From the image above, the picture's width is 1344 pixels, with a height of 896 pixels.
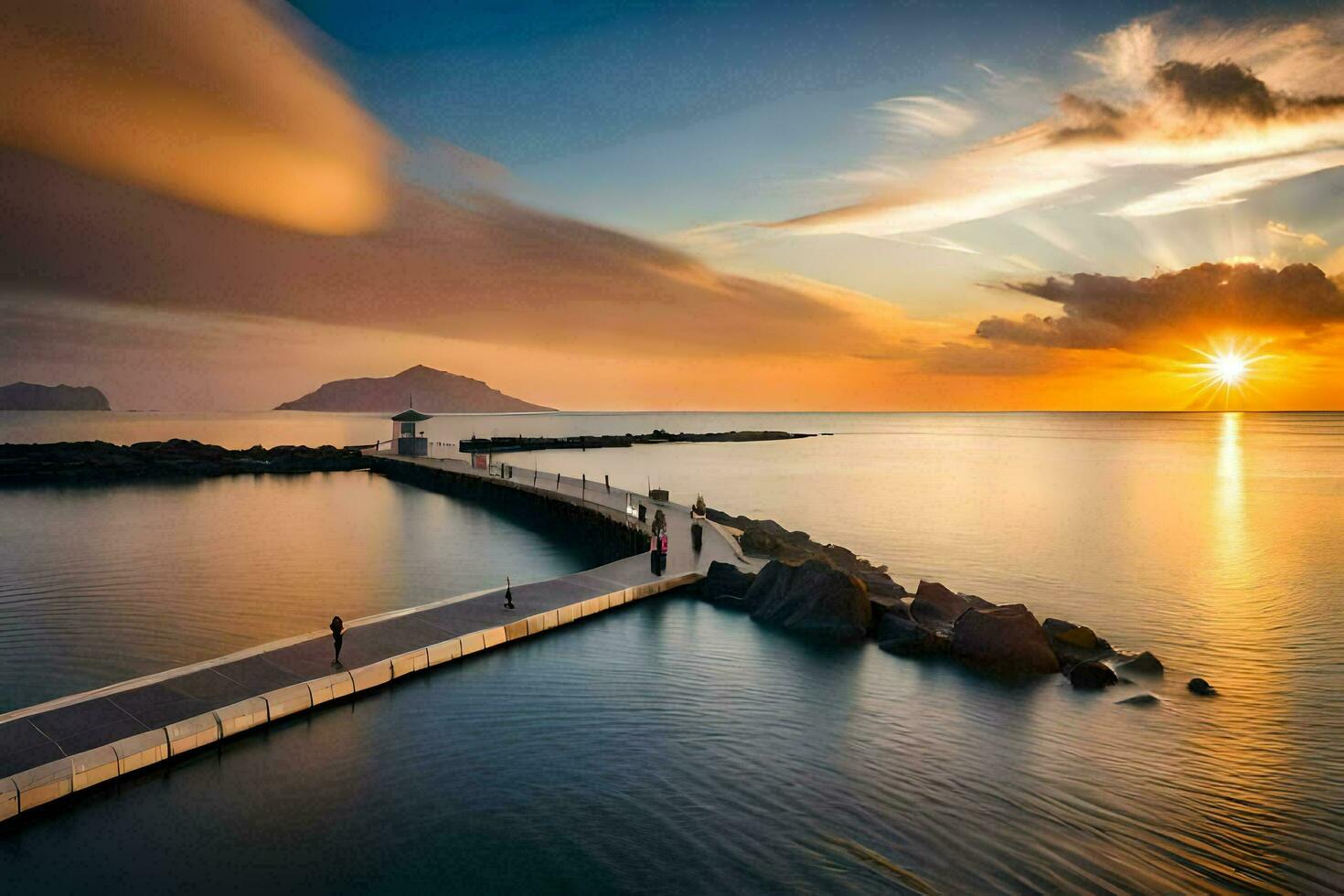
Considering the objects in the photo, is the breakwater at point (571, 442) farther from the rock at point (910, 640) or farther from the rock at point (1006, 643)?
the rock at point (1006, 643)

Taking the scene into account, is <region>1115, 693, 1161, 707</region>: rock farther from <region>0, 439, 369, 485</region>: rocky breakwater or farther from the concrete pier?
<region>0, 439, 369, 485</region>: rocky breakwater

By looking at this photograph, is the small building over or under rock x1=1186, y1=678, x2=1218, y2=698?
over

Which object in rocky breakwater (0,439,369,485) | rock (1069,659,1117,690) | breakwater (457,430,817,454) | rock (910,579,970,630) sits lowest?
rock (1069,659,1117,690)

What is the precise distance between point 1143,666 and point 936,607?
4092 mm

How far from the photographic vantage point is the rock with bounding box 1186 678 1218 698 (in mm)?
13586

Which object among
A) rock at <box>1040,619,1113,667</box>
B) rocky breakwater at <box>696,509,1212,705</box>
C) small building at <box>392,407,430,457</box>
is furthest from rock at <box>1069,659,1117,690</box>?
small building at <box>392,407,430,457</box>

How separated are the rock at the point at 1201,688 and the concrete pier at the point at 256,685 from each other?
10.9 meters

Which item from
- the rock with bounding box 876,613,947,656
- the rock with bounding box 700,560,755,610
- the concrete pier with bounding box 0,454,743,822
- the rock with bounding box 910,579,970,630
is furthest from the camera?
the rock with bounding box 700,560,755,610

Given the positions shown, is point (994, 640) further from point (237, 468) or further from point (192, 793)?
point (237, 468)

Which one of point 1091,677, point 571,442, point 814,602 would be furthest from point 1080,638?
point 571,442

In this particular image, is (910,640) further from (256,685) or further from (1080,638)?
(256,685)

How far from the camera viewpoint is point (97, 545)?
28.6 meters

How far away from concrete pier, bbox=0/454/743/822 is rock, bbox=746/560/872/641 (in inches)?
101

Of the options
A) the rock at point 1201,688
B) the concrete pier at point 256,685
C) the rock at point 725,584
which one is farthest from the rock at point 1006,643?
the concrete pier at point 256,685
